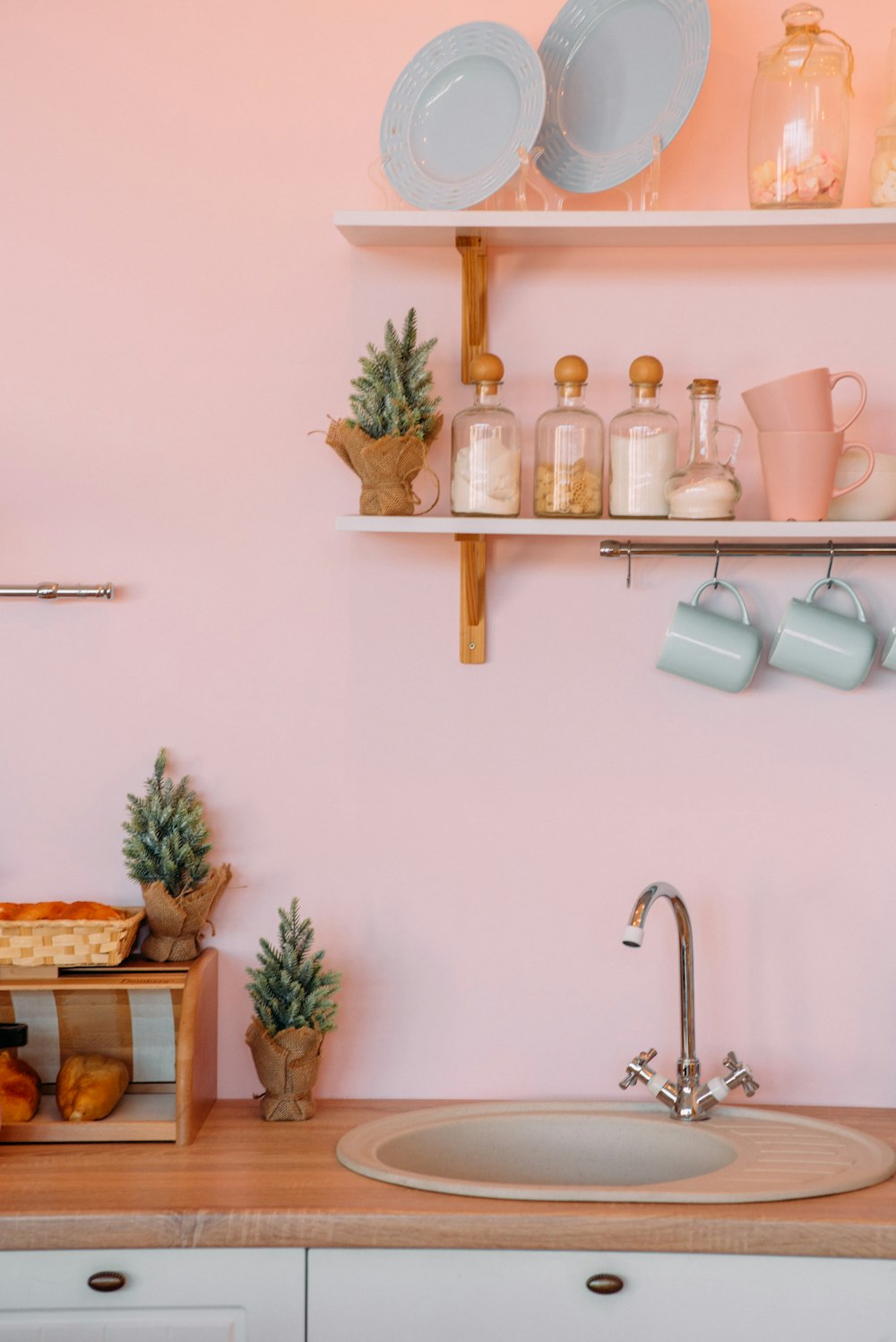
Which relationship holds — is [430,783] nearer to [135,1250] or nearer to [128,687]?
[128,687]

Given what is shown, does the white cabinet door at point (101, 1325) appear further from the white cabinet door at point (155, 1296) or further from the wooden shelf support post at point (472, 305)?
the wooden shelf support post at point (472, 305)

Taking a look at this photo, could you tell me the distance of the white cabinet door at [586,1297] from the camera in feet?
4.64

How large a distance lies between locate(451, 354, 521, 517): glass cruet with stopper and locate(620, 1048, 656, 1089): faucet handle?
735mm

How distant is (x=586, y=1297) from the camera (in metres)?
1.43

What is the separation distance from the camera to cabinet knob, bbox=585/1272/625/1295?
1412mm

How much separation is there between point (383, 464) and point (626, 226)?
1.41ft

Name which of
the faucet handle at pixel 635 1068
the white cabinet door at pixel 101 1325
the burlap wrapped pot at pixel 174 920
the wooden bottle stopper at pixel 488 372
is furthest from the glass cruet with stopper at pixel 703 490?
the white cabinet door at pixel 101 1325

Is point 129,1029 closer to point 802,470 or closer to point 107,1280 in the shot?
point 107,1280

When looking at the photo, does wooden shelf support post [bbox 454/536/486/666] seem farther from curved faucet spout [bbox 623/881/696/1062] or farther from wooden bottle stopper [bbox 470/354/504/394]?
curved faucet spout [bbox 623/881/696/1062]

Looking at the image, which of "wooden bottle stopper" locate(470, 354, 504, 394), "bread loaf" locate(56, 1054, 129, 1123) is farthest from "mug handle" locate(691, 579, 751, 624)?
"bread loaf" locate(56, 1054, 129, 1123)

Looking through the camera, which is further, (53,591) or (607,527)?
(53,591)

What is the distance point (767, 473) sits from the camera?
163cm

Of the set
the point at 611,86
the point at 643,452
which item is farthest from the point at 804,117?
the point at 643,452

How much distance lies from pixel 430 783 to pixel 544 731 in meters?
0.18
